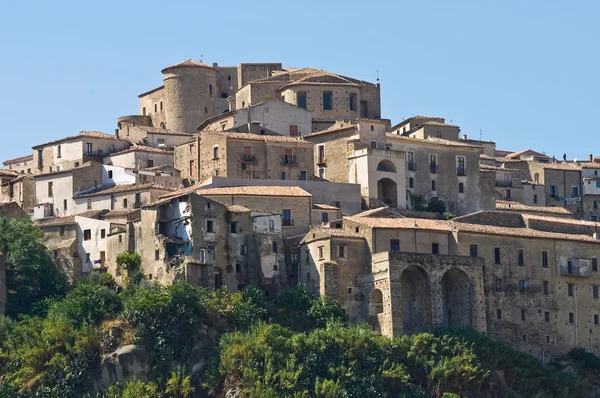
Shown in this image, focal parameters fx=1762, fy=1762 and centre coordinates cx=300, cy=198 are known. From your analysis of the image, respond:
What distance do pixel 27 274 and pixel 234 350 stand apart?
11175 mm

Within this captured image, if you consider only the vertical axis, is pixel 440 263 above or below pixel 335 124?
below

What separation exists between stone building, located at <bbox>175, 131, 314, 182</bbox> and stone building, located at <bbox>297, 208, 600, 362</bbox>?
6148mm

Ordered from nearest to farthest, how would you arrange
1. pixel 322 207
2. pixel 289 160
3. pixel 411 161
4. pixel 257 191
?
pixel 257 191 → pixel 322 207 → pixel 289 160 → pixel 411 161

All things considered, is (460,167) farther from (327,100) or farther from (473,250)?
(473,250)

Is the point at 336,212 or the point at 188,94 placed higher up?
the point at 188,94

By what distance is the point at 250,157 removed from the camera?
83.8m

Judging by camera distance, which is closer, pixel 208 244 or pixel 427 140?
pixel 208 244

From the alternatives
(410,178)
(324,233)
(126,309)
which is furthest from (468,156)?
(126,309)

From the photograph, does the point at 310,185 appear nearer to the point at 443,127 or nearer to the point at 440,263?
the point at 440,263

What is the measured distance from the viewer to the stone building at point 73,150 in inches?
3521

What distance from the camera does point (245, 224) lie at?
7575 cm

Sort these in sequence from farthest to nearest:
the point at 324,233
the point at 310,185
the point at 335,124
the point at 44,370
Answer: the point at 335,124 < the point at 310,185 < the point at 324,233 < the point at 44,370

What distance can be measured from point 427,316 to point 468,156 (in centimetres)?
1577

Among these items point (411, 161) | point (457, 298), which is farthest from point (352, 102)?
point (457, 298)
